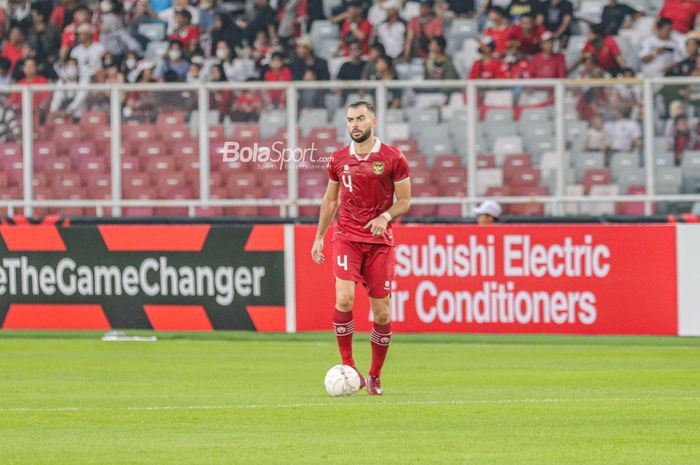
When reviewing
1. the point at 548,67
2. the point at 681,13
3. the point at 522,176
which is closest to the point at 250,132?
the point at 522,176

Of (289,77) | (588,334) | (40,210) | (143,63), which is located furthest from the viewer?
(143,63)

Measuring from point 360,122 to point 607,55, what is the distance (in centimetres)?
1277

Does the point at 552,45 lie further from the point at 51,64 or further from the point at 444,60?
the point at 51,64

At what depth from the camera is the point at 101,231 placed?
772 inches

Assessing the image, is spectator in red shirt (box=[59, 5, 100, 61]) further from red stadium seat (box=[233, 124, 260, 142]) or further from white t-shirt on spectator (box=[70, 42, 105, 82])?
red stadium seat (box=[233, 124, 260, 142])

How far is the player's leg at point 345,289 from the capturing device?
499 inches

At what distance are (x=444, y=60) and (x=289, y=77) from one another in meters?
2.39

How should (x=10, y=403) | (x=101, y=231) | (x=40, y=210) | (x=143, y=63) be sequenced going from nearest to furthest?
(x=10, y=403) → (x=101, y=231) → (x=40, y=210) → (x=143, y=63)

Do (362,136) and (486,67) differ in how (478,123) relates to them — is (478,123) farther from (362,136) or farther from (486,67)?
(362,136)

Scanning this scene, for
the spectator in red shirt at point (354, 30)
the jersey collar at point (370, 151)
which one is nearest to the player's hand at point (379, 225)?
the jersey collar at point (370, 151)


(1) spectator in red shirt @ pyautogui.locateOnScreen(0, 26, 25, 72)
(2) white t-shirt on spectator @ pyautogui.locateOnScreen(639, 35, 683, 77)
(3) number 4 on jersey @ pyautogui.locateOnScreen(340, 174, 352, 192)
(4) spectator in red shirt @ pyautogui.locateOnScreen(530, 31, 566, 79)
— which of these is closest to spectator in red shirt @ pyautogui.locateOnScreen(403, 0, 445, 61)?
(4) spectator in red shirt @ pyautogui.locateOnScreen(530, 31, 566, 79)

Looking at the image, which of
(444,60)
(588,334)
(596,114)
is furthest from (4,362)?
(444,60)

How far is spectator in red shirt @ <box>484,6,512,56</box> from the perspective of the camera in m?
24.9

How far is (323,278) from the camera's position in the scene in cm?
1908
